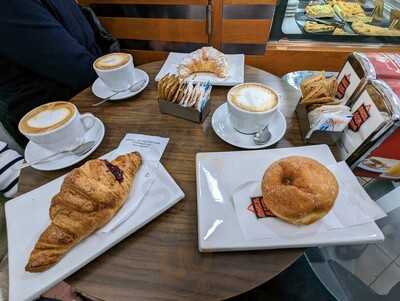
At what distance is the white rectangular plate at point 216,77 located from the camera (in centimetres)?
91

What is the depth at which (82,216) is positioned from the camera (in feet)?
1.60

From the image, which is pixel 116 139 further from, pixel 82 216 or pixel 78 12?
pixel 78 12

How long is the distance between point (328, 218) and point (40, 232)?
0.61 meters

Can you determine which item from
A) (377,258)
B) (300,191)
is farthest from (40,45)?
(377,258)

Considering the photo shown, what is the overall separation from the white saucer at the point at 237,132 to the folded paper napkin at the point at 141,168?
17cm

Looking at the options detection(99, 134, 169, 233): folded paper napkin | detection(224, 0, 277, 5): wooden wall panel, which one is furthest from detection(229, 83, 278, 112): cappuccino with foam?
detection(224, 0, 277, 5): wooden wall panel

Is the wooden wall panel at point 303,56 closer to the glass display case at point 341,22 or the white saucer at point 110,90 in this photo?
the glass display case at point 341,22

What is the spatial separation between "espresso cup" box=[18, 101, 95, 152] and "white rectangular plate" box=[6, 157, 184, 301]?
4.4 inches

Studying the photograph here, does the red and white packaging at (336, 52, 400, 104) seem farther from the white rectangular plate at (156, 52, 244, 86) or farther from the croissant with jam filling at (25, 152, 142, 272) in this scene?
the croissant with jam filling at (25, 152, 142, 272)

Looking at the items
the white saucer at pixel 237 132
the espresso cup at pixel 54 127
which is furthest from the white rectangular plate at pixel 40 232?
the white saucer at pixel 237 132

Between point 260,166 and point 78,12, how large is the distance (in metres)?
1.15

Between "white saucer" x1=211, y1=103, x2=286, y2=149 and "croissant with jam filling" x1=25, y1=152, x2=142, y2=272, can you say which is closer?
"croissant with jam filling" x1=25, y1=152, x2=142, y2=272

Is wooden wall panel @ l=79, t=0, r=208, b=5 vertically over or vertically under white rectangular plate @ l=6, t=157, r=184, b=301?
over

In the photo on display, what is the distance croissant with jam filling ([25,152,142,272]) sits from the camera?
0.46 meters
